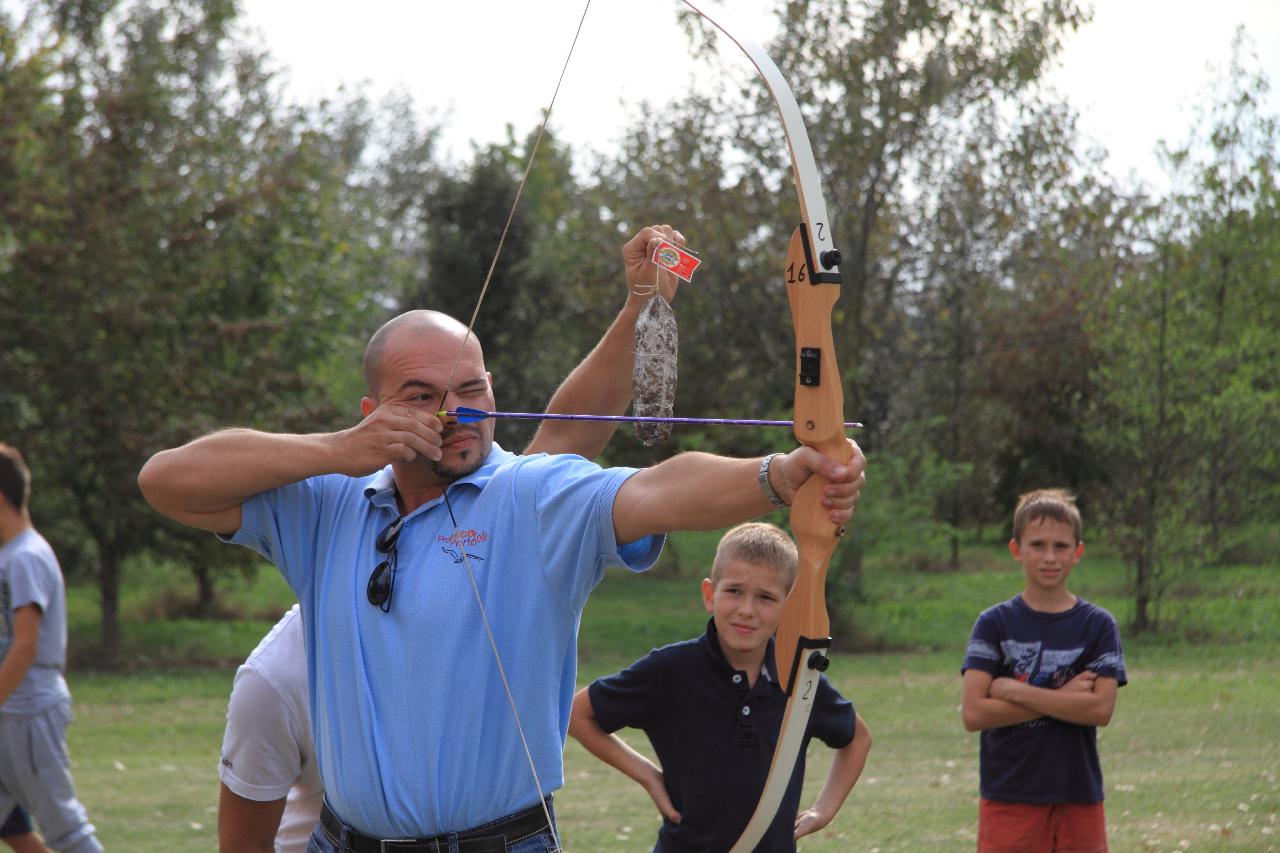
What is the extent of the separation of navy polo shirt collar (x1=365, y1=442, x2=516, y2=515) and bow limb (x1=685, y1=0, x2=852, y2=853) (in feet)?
2.03

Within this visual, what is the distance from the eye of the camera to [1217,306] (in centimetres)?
1612

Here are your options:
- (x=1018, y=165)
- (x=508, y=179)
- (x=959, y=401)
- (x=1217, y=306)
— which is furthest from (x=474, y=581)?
(x=508, y=179)

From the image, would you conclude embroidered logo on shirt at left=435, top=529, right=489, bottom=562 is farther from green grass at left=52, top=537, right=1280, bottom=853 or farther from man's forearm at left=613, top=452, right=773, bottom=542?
green grass at left=52, top=537, right=1280, bottom=853

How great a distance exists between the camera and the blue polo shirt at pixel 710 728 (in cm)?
358

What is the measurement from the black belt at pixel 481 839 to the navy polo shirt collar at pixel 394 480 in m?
0.60

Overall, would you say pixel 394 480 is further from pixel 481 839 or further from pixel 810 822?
pixel 810 822

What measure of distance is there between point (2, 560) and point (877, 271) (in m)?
12.5

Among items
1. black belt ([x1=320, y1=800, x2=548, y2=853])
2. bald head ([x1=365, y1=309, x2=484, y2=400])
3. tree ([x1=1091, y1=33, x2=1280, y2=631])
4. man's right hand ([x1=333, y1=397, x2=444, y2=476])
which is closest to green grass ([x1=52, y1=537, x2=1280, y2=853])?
tree ([x1=1091, y1=33, x2=1280, y2=631])

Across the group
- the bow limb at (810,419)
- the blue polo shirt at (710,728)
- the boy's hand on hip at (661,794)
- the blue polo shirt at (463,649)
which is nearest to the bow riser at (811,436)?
the bow limb at (810,419)

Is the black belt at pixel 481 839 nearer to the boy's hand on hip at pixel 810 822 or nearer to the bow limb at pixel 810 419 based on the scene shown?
the bow limb at pixel 810 419

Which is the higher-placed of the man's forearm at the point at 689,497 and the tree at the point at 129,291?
the tree at the point at 129,291

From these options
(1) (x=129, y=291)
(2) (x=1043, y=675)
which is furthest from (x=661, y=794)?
(1) (x=129, y=291)

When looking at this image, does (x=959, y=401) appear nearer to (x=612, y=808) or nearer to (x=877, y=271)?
(x=877, y=271)

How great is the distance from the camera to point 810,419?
93.0 inches
